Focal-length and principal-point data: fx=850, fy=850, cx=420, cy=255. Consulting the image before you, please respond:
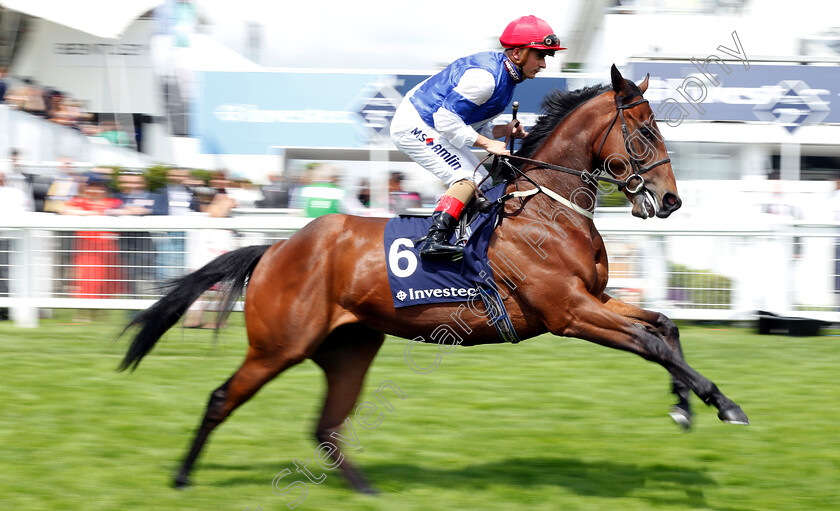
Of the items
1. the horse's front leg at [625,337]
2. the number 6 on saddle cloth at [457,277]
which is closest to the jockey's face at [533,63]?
the number 6 on saddle cloth at [457,277]

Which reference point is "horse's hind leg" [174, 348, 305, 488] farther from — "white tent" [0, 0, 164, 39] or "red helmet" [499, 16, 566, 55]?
"white tent" [0, 0, 164, 39]

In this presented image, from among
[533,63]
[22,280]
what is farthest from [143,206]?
[533,63]

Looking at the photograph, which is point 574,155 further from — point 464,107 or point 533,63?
point 464,107

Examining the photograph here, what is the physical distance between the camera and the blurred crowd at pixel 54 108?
39.4 ft

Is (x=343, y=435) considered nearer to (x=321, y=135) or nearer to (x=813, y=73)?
(x=321, y=135)

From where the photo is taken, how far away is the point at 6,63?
14.4 meters

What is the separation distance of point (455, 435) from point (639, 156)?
1.89m

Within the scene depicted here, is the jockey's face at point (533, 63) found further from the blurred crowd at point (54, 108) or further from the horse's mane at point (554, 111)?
the blurred crowd at point (54, 108)

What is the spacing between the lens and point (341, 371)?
4.22 metres

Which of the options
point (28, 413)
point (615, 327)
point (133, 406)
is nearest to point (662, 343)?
point (615, 327)

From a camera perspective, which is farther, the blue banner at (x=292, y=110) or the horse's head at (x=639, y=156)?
the blue banner at (x=292, y=110)

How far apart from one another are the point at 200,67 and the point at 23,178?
3471 mm

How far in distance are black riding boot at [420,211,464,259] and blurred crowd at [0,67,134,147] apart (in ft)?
32.5

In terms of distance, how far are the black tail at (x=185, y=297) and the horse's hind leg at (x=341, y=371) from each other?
0.54 metres
